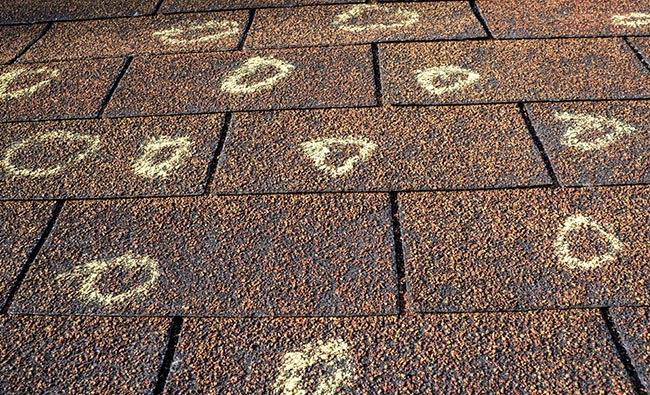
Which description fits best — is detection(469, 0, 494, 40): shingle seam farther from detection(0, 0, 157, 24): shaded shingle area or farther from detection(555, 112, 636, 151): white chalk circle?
detection(0, 0, 157, 24): shaded shingle area

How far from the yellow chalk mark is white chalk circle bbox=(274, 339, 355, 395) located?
8.73 ft

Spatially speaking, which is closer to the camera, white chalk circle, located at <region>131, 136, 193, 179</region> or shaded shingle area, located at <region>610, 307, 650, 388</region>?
shaded shingle area, located at <region>610, 307, 650, 388</region>

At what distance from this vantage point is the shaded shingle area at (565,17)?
12.6 ft

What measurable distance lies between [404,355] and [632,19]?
106 inches

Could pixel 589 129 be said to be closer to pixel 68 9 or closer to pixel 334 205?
pixel 334 205

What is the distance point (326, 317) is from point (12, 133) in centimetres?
183

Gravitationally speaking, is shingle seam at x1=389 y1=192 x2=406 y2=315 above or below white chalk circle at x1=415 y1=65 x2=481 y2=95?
below

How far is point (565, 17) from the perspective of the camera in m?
4.00

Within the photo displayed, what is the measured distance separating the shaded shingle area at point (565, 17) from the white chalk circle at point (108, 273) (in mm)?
2280

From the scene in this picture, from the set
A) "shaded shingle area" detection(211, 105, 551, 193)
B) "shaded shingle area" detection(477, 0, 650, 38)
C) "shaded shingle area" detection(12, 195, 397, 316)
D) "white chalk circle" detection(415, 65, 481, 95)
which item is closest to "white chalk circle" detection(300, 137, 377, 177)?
"shaded shingle area" detection(211, 105, 551, 193)

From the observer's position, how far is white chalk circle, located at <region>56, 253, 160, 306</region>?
2.37 metres

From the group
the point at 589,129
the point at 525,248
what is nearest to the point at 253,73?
the point at 589,129

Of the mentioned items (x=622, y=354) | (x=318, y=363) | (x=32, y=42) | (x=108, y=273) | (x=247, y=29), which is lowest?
(x=622, y=354)

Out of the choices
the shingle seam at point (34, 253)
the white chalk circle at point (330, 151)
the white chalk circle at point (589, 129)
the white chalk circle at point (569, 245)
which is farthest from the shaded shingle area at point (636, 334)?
the shingle seam at point (34, 253)
